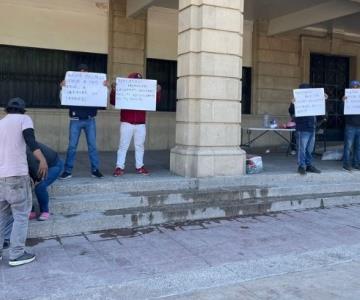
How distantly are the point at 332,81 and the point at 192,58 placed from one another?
8.40 m

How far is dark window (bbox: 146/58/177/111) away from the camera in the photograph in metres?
12.4

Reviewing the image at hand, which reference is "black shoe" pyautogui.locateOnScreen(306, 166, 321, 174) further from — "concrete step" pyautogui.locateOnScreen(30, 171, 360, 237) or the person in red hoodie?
the person in red hoodie

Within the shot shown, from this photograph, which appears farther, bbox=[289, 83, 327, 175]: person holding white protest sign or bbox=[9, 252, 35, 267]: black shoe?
bbox=[289, 83, 327, 175]: person holding white protest sign

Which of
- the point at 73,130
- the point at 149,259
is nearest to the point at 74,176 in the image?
the point at 73,130

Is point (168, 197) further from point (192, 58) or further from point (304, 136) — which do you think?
point (304, 136)

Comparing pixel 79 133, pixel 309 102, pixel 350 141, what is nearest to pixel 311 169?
pixel 350 141

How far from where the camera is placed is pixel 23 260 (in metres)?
5.13

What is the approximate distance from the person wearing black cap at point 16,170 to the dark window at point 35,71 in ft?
20.4

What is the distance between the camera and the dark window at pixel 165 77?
40.7 feet

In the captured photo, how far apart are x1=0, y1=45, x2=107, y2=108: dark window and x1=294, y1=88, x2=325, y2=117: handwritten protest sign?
5.26 metres

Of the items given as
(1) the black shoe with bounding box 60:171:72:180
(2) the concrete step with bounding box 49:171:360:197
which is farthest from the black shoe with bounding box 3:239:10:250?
(1) the black shoe with bounding box 60:171:72:180

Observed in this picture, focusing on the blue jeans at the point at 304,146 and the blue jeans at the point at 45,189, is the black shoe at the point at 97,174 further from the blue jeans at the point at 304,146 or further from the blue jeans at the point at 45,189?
the blue jeans at the point at 304,146

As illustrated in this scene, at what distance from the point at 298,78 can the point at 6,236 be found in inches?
423

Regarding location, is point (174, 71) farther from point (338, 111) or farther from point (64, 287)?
point (64, 287)
